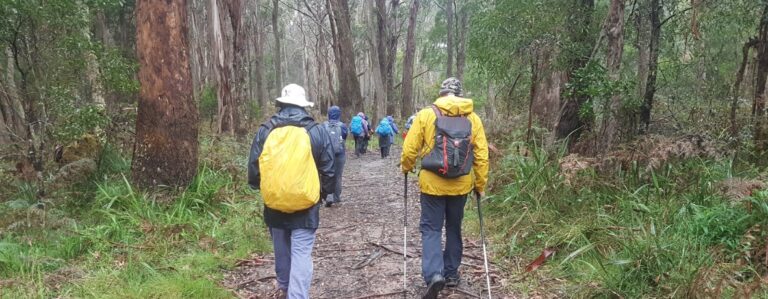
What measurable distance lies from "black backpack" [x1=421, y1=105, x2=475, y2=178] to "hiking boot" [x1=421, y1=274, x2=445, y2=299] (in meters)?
0.82

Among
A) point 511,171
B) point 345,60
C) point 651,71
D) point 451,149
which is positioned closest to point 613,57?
point 651,71

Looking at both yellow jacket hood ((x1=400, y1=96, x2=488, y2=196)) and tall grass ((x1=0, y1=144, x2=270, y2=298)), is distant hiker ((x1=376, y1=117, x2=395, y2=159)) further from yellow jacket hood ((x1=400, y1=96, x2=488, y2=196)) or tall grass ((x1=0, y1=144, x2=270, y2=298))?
yellow jacket hood ((x1=400, y1=96, x2=488, y2=196))

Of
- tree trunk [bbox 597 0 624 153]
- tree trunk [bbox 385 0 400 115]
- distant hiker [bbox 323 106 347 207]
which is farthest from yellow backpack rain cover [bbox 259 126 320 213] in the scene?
tree trunk [bbox 385 0 400 115]

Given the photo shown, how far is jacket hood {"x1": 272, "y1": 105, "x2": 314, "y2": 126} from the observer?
362 cm

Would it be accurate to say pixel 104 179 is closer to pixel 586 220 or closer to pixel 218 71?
pixel 586 220

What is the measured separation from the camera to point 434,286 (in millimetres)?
4074

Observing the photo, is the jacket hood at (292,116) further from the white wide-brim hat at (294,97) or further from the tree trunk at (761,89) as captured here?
the tree trunk at (761,89)

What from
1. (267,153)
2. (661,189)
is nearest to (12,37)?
(267,153)

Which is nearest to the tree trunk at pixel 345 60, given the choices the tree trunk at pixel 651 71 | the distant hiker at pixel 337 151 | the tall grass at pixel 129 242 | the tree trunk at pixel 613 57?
the distant hiker at pixel 337 151

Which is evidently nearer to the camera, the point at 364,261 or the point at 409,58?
the point at 364,261

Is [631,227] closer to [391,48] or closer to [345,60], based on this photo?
[345,60]

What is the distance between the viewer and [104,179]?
6.77 m

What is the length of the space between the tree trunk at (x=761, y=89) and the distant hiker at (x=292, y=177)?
209 inches

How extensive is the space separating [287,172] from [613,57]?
504 cm
